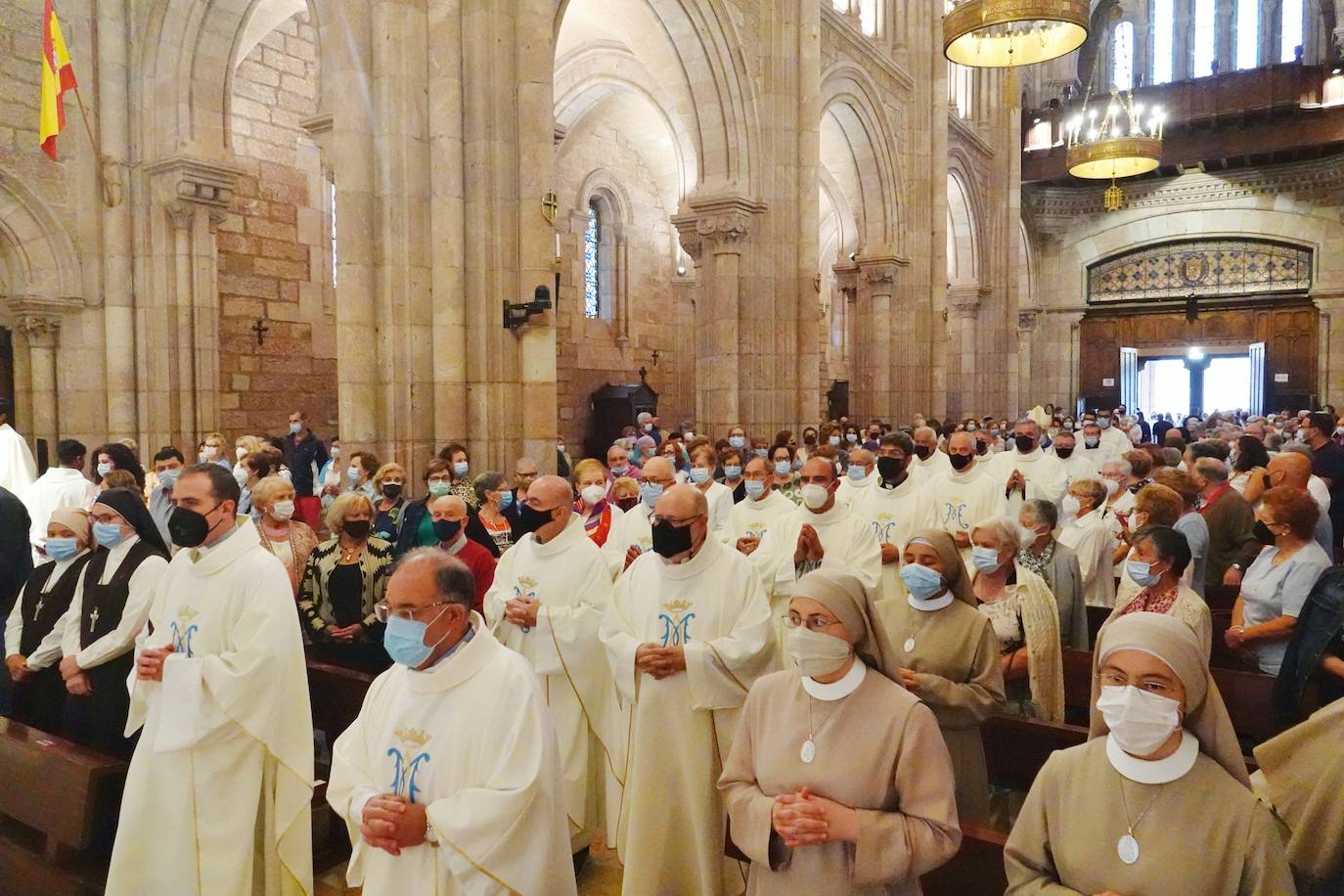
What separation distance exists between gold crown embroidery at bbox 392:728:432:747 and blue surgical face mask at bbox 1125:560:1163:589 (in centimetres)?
319

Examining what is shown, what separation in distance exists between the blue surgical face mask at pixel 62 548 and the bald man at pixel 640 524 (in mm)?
2761

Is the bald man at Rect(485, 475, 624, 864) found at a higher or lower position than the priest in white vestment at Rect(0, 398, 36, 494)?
lower

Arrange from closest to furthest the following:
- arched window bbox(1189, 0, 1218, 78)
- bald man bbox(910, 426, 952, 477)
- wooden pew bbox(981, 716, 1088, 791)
→ 1. wooden pew bbox(981, 716, 1088, 791)
2. bald man bbox(910, 426, 952, 477)
3. arched window bbox(1189, 0, 1218, 78)

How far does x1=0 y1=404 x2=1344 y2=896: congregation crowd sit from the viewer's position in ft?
7.58

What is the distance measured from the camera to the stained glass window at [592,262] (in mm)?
20172

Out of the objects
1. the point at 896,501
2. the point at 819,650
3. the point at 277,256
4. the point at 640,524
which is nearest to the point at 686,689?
the point at 819,650

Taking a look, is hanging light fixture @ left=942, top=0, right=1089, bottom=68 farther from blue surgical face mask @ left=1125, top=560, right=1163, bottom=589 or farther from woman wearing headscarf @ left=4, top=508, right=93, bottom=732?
woman wearing headscarf @ left=4, top=508, right=93, bottom=732

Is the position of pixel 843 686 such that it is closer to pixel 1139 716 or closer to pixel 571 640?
pixel 1139 716

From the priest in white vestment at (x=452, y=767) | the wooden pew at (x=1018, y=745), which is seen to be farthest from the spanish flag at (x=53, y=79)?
the wooden pew at (x=1018, y=745)

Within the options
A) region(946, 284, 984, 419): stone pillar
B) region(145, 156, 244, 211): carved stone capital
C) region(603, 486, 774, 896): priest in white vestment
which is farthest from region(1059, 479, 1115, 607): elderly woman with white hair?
region(946, 284, 984, 419): stone pillar

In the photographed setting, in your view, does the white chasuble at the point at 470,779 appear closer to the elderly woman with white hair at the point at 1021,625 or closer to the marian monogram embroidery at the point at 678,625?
the marian monogram embroidery at the point at 678,625

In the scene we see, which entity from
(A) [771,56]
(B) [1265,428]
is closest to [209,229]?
(A) [771,56]

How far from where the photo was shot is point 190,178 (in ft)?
38.0

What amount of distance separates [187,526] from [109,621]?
0.95 m
